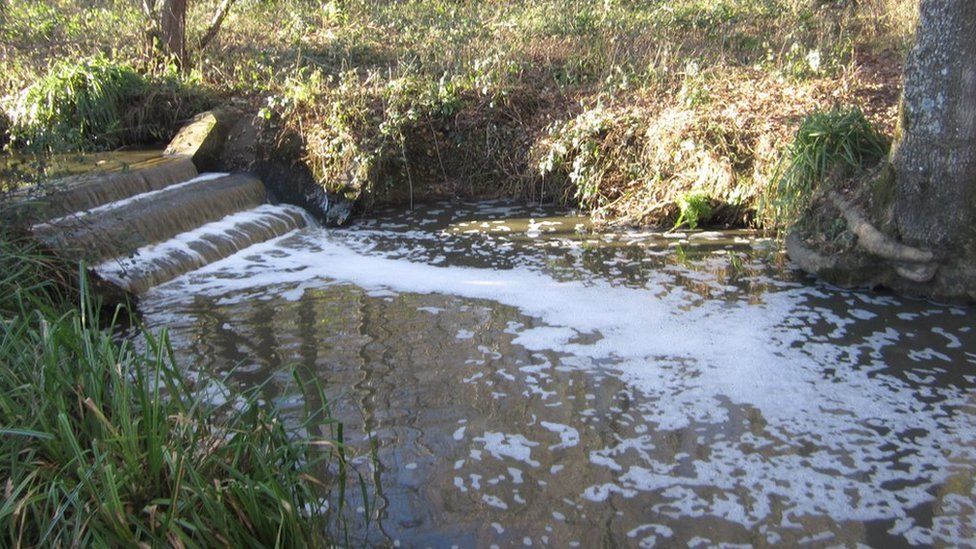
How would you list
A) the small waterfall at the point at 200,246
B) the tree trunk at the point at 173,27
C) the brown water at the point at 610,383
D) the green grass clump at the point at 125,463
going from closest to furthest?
the green grass clump at the point at 125,463, the brown water at the point at 610,383, the small waterfall at the point at 200,246, the tree trunk at the point at 173,27

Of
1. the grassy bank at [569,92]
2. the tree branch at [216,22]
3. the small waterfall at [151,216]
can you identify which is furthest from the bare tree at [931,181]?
the tree branch at [216,22]

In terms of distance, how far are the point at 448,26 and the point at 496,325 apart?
8672mm

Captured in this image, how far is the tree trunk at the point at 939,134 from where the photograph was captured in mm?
6398

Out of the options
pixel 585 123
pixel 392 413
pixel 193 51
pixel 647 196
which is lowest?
pixel 392 413

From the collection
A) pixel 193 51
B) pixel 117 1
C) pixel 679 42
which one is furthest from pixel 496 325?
pixel 117 1

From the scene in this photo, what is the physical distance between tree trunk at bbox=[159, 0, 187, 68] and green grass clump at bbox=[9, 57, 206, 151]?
1.07 meters

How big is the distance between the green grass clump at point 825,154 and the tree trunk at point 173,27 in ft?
27.3

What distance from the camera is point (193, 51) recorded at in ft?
41.8

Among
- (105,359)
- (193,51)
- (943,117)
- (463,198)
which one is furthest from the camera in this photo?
(193,51)

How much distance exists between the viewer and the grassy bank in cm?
927

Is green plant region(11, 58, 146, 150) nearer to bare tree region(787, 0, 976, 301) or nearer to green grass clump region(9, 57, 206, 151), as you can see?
green grass clump region(9, 57, 206, 151)

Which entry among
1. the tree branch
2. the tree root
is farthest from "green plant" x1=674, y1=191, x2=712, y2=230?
the tree branch

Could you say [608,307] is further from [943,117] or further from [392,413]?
[943,117]

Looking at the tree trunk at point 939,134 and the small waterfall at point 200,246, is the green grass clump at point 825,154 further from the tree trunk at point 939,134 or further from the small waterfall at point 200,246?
the small waterfall at point 200,246
